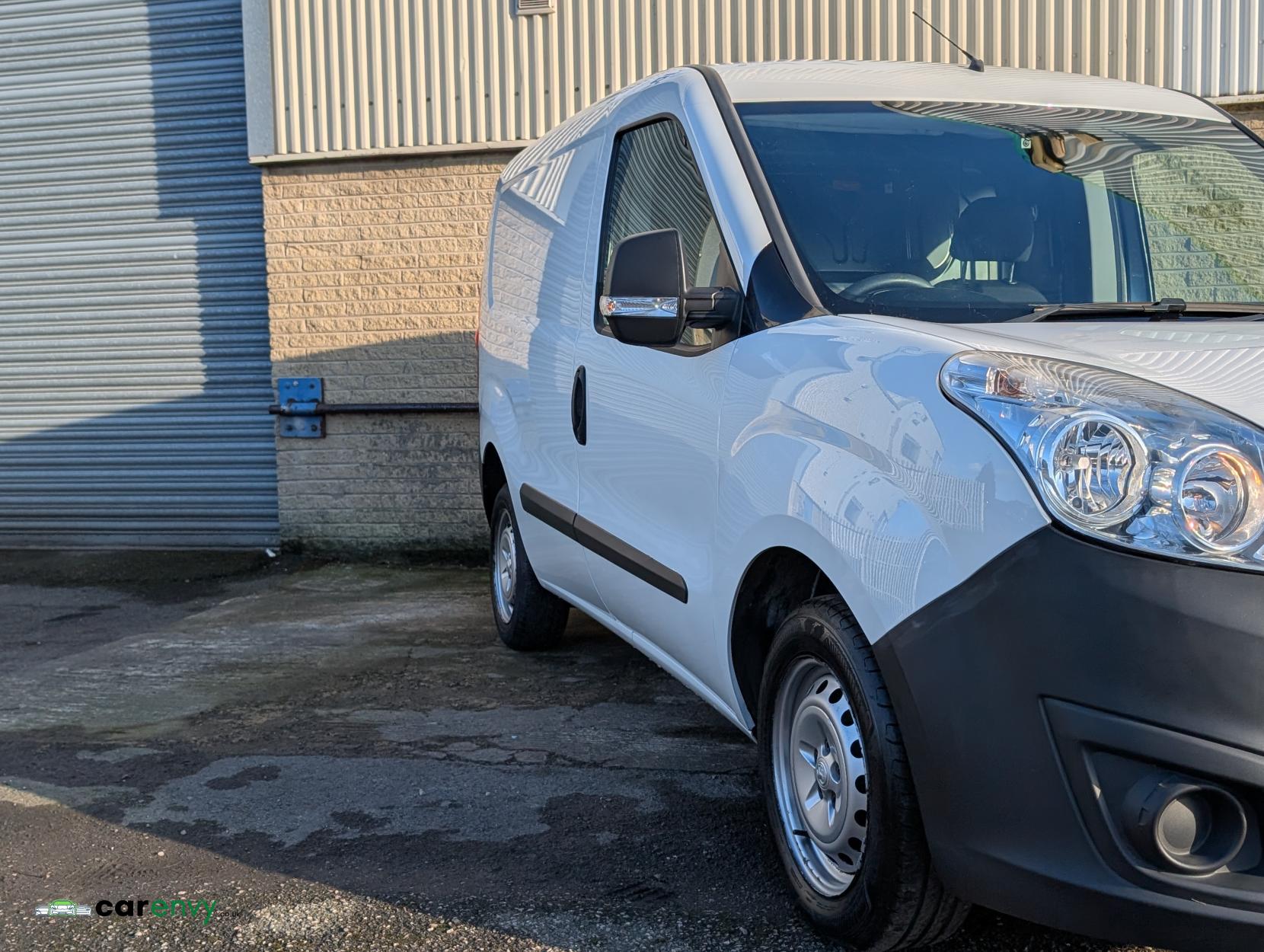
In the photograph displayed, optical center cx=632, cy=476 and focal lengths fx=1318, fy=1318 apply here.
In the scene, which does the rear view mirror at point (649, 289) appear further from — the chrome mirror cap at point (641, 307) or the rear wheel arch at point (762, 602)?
the rear wheel arch at point (762, 602)

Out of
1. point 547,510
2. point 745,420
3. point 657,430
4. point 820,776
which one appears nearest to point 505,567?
point 547,510

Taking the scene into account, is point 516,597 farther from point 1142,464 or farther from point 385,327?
point 385,327

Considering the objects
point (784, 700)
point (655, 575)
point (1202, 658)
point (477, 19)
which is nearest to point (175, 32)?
point (477, 19)

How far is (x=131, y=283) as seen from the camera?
384 inches

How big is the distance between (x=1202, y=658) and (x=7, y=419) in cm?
1000

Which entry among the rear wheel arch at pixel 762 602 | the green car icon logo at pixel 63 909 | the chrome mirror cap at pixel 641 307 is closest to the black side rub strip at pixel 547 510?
the chrome mirror cap at pixel 641 307

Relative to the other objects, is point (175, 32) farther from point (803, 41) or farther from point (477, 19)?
point (803, 41)

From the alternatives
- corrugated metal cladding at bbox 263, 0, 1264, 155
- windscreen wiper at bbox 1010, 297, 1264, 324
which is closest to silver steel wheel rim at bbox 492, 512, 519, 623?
windscreen wiper at bbox 1010, 297, 1264, 324

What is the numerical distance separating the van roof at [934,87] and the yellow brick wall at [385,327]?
515 centimetres

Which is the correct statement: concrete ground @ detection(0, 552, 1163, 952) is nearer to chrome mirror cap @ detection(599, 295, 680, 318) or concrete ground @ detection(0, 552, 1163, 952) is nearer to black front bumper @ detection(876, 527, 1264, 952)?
black front bumper @ detection(876, 527, 1264, 952)

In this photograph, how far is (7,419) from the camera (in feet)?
33.3

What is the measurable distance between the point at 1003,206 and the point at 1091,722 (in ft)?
5.59

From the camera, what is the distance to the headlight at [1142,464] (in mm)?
1983

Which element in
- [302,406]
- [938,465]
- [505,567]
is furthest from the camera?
[302,406]
